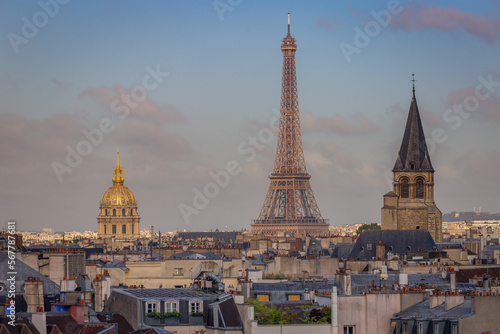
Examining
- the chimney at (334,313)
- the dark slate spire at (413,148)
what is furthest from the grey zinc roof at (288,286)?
the dark slate spire at (413,148)

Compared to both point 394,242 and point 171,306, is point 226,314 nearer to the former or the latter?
point 171,306

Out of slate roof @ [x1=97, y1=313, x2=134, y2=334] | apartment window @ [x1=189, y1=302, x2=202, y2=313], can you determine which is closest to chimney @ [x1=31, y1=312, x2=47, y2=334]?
slate roof @ [x1=97, y1=313, x2=134, y2=334]

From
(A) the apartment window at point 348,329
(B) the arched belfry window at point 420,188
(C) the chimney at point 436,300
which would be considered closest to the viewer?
(C) the chimney at point 436,300

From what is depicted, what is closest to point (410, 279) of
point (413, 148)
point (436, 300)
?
point (436, 300)

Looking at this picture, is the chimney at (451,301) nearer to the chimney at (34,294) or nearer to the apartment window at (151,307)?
the apartment window at (151,307)

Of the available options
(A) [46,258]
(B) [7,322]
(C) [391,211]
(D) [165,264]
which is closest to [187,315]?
(B) [7,322]

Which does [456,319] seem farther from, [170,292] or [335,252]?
[335,252]
